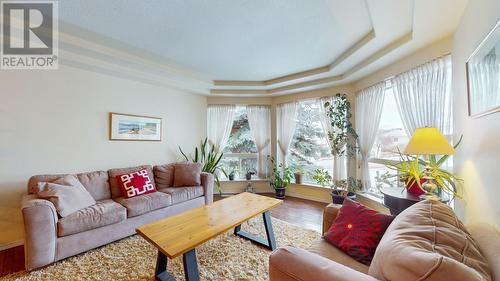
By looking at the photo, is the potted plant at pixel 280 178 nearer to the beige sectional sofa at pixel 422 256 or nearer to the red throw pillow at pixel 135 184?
the red throw pillow at pixel 135 184

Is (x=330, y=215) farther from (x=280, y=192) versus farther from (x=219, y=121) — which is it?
→ (x=219, y=121)

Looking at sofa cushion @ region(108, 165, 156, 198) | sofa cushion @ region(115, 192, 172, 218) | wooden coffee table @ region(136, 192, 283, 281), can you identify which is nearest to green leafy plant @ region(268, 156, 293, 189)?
wooden coffee table @ region(136, 192, 283, 281)

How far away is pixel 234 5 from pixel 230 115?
9.32 feet

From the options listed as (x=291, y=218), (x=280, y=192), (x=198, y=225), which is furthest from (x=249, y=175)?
(x=198, y=225)

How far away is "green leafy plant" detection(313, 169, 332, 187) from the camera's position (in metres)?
3.82

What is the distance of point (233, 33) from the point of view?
2342 mm

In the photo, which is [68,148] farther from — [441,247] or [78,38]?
[441,247]

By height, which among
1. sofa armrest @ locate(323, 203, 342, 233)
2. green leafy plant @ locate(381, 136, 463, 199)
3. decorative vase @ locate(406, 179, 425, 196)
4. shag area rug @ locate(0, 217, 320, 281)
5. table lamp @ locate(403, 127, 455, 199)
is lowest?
shag area rug @ locate(0, 217, 320, 281)

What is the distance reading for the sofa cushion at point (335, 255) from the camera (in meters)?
1.21

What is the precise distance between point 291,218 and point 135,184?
2.41m

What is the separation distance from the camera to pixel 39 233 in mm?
1812

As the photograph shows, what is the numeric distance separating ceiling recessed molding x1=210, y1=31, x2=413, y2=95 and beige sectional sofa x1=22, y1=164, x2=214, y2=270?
205 centimetres

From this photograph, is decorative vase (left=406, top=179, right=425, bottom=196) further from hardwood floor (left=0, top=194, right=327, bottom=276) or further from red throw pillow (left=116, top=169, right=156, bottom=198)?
red throw pillow (left=116, top=169, right=156, bottom=198)

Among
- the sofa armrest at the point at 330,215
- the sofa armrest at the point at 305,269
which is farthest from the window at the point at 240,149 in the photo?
the sofa armrest at the point at 305,269
